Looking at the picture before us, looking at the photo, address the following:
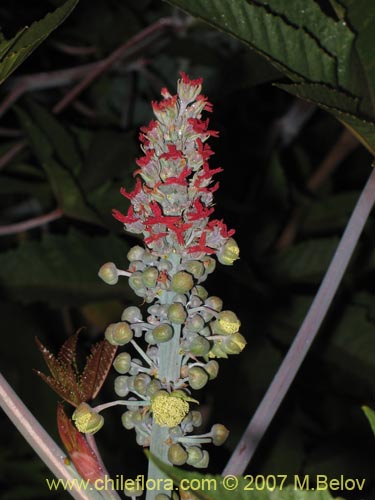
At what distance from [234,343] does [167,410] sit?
0.09m

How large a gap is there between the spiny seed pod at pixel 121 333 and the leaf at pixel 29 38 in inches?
10.2

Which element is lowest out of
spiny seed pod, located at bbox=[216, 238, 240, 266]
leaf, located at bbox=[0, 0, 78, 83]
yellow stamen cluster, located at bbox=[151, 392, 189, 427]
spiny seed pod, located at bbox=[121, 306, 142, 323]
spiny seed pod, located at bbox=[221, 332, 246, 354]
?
yellow stamen cluster, located at bbox=[151, 392, 189, 427]

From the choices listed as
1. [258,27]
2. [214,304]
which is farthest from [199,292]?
[258,27]

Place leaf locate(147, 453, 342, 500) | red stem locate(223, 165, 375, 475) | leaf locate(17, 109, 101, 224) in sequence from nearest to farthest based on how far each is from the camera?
leaf locate(147, 453, 342, 500) < red stem locate(223, 165, 375, 475) < leaf locate(17, 109, 101, 224)

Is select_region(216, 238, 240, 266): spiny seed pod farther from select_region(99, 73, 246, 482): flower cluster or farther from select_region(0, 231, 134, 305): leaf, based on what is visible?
select_region(0, 231, 134, 305): leaf

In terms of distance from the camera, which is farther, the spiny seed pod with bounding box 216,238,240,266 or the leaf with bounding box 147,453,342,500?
the spiny seed pod with bounding box 216,238,240,266

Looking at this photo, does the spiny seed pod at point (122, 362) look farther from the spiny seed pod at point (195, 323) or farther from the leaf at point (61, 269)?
the leaf at point (61, 269)

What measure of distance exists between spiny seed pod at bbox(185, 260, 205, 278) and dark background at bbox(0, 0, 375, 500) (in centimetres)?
58

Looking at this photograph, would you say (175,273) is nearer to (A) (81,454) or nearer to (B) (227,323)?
(B) (227,323)

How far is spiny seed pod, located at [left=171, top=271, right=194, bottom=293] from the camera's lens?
605 mm

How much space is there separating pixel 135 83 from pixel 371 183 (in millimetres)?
1287

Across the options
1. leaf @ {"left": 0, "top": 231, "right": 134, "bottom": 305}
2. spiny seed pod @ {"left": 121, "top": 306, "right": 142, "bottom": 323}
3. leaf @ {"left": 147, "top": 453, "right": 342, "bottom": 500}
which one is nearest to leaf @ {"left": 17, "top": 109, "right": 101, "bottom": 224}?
leaf @ {"left": 0, "top": 231, "right": 134, "bottom": 305}

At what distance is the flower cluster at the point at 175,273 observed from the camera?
601mm

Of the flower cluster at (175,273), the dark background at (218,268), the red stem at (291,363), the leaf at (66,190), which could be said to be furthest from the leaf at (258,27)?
the leaf at (66,190)
